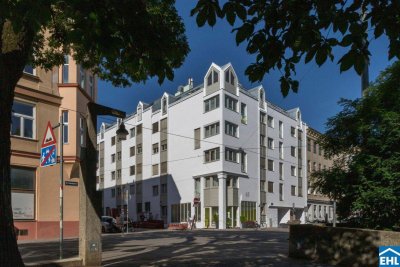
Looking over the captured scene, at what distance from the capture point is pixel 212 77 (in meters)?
50.3

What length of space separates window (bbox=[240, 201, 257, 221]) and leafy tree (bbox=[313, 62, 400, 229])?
124ft

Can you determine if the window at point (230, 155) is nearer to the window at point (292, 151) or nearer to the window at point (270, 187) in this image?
the window at point (270, 187)

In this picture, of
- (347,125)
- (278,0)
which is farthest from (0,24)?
(347,125)

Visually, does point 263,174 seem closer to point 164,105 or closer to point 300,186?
point 300,186

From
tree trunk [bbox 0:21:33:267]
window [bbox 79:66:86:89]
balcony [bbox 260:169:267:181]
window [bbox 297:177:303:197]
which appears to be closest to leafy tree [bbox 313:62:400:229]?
tree trunk [bbox 0:21:33:267]

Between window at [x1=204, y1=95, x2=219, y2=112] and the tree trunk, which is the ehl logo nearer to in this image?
the tree trunk

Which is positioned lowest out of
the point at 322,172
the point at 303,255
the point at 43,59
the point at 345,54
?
the point at 303,255

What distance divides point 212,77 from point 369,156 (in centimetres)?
4015

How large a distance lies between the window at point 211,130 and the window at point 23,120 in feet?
84.5

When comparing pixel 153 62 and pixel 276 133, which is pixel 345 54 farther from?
pixel 276 133

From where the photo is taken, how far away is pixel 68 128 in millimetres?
27875

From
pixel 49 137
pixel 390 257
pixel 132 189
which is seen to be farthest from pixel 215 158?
pixel 390 257

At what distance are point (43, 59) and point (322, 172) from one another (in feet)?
32.1

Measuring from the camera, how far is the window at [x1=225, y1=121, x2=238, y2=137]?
48.7 metres
